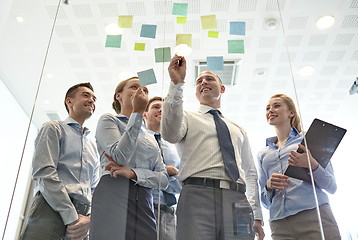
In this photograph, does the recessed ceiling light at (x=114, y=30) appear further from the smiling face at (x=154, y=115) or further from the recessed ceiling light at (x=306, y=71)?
the recessed ceiling light at (x=306, y=71)

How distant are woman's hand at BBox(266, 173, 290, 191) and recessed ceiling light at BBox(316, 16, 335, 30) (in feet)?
7.80

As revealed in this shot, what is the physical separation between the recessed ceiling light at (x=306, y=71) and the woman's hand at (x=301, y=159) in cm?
227

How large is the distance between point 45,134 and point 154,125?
0.63 meters

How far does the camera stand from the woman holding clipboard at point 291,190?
1487mm

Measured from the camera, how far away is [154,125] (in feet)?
6.39

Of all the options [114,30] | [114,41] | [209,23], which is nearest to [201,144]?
[209,23]

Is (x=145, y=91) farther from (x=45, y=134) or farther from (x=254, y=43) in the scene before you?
(x=254, y=43)

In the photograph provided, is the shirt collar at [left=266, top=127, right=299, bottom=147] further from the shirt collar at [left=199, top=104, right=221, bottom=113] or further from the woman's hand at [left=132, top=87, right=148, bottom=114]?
the woman's hand at [left=132, top=87, right=148, bottom=114]

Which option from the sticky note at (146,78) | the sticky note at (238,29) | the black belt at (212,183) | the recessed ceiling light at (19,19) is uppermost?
the recessed ceiling light at (19,19)

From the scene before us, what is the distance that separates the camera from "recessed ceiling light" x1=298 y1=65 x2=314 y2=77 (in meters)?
3.63

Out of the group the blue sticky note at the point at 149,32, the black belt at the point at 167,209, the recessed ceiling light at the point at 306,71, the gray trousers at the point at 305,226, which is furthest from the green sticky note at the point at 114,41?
the recessed ceiling light at the point at 306,71

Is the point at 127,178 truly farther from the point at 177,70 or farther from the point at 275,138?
the point at 275,138

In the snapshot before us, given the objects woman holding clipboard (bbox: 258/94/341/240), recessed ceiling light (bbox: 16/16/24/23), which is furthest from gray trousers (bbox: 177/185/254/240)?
recessed ceiling light (bbox: 16/16/24/23)

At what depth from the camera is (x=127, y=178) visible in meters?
1.41
